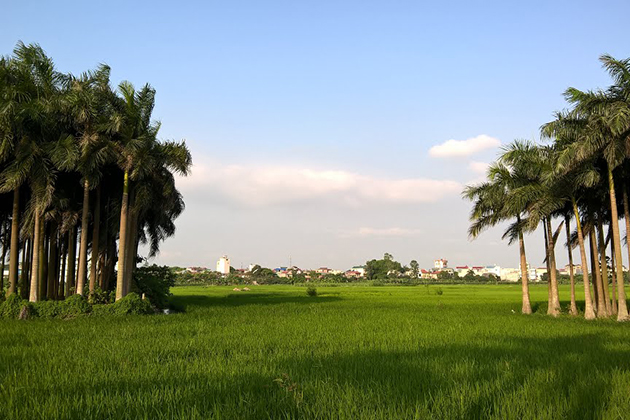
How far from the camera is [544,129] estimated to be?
22.1 metres

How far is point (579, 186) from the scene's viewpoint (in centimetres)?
2259

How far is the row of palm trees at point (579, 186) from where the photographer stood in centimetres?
1975

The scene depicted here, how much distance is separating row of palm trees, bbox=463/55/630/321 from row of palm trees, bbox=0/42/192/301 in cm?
1776

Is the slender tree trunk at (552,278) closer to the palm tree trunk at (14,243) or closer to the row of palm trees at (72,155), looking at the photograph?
the row of palm trees at (72,155)

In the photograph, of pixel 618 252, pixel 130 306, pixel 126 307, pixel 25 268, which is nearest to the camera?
pixel 618 252

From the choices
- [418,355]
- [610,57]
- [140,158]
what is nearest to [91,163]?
[140,158]

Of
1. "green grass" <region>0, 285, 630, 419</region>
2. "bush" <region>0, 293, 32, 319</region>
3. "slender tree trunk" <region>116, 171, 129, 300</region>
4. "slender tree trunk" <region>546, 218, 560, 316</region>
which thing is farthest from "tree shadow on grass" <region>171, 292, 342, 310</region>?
"slender tree trunk" <region>546, 218, 560, 316</region>

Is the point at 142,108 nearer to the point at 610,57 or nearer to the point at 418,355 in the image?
the point at 418,355

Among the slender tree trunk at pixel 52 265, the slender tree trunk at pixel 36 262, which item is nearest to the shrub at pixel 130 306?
the slender tree trunk at pixel 36 262

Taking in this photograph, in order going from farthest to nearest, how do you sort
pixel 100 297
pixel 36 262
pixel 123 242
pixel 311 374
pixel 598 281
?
pixel 100 297, pixel 598 281, pixel 123 242, pixel 36 262, pixel 311 374

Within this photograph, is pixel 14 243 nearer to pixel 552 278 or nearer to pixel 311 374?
pixel 311 374

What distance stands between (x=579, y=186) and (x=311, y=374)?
1950 centimetres

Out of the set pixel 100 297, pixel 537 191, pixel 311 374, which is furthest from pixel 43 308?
pixel 537 191

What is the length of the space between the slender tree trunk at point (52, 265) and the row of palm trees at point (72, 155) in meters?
0.13
